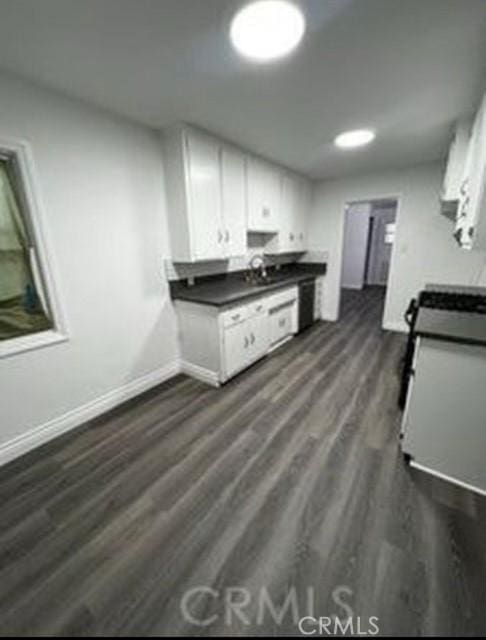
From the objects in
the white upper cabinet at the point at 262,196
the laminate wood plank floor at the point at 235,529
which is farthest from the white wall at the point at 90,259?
the white upper cabinet at the point at 262,196

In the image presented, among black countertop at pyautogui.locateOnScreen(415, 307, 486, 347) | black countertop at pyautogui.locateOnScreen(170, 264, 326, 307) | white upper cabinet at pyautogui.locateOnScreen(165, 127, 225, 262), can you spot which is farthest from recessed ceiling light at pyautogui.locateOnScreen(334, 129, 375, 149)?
black countertop at pyautogui.locateOnScreen(415, 307, 486, 347)

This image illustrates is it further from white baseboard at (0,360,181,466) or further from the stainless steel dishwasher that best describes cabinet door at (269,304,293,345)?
white baseboard at (0,360,181,466)

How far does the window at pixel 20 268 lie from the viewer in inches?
70.7

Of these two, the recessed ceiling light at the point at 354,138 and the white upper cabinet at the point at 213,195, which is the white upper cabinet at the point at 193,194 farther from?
the recessed ceiling light at the point at 354,138

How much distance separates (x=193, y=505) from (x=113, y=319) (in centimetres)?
162

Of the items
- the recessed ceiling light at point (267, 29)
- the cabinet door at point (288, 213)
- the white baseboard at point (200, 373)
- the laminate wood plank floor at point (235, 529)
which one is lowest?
the laminate wood plank floor at point (235, 529)

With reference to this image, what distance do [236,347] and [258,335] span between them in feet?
1.41

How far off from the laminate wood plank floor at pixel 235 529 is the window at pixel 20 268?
86cm

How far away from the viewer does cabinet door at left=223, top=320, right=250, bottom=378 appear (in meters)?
2.77

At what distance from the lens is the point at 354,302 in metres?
6.19

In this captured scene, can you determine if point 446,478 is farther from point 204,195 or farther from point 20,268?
point 20,268

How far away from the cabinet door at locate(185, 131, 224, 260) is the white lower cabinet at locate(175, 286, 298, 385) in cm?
61

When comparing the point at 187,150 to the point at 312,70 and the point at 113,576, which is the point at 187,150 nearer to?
the point at 312,70

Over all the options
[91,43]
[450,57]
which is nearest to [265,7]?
[91,43]
